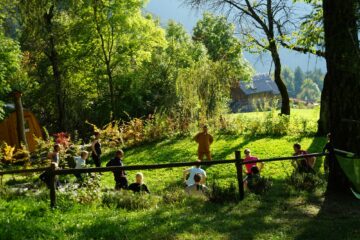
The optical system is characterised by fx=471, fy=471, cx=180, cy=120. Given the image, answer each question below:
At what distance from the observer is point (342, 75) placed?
9.12 metres

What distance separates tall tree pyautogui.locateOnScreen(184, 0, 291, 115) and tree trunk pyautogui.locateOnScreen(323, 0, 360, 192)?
51.0ft

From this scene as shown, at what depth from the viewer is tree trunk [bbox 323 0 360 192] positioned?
29.3 feet

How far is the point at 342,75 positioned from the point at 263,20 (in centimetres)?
1766

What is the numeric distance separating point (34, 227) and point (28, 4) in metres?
5.41

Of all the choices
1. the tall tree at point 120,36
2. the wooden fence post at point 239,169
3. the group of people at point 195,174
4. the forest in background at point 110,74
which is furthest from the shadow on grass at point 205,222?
the tall tree at point 120,36

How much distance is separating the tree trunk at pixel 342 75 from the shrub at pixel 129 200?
145 inches

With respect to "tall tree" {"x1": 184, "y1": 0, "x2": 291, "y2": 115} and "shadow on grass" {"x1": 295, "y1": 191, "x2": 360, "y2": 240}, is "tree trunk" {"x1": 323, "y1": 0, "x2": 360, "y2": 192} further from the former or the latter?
"tall tree" {"x1": 184, "y1": 0, "x2": 291, "y2": 115}

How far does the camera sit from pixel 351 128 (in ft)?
30.3

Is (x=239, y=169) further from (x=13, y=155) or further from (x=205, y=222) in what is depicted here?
(x=13, y=155)

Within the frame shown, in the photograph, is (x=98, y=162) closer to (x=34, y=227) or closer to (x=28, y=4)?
(x=28, y=4)

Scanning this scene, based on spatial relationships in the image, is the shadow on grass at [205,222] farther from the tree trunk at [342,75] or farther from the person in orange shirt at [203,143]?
the person in orange shirt at [203,143]

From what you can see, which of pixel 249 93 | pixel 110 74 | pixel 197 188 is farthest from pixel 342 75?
pixel 249 93

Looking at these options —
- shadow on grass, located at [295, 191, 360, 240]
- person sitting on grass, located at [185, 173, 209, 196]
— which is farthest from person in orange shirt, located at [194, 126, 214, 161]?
shadow on grass, located at [295, 191, 360, 240]

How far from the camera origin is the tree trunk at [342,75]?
8930 millimetres
